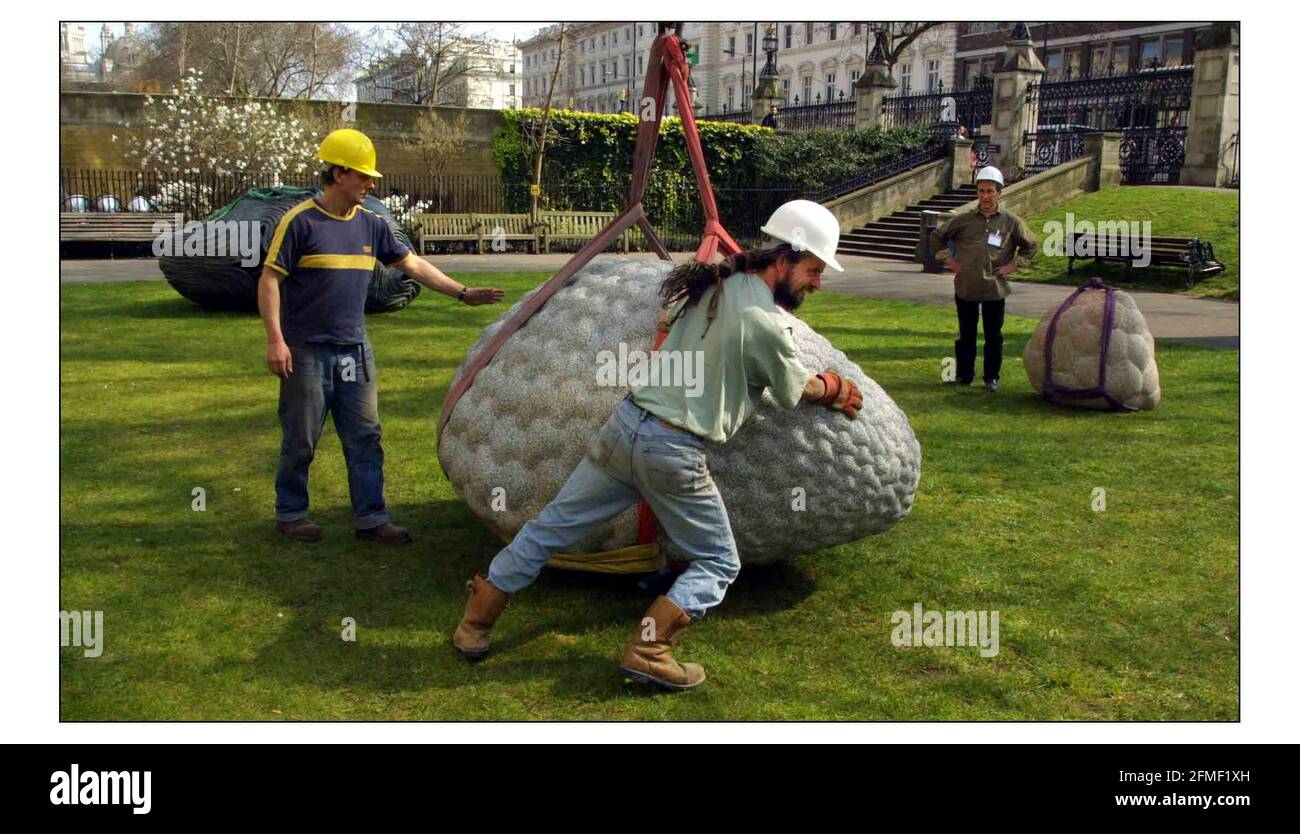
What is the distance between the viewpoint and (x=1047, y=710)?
162 inches

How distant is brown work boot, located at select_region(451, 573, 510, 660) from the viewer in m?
4.40

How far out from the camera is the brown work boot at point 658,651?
13.6ft

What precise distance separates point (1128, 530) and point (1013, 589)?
1.26 m

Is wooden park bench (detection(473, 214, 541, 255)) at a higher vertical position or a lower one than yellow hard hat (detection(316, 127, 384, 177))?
higher

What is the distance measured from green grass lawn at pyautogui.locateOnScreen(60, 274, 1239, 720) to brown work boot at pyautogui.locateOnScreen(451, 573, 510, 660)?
0.08m

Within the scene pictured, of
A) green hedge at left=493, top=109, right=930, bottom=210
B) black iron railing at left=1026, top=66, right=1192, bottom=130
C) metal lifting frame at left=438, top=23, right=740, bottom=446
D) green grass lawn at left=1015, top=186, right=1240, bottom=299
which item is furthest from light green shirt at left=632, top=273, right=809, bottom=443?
green hedge at left=493, top=109, right=930, bottom=210

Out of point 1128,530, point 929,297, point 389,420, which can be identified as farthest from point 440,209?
point 1128,530

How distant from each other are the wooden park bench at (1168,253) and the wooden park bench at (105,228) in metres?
18.4

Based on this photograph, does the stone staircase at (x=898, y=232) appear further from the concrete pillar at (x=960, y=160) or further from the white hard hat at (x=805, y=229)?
the white hard hat at (x=805, y=229)

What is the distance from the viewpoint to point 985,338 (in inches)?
390

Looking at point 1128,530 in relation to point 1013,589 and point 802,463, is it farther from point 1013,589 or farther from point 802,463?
point 802,463

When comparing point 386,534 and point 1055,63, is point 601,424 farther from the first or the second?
point 1055,63

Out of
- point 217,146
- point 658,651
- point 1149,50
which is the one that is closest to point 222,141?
point 217,146
